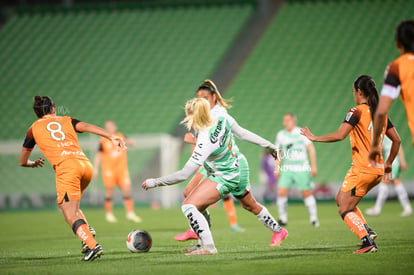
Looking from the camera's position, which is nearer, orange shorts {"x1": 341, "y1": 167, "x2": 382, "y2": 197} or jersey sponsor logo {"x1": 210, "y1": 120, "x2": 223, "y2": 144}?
jersey sponsor logo {"x1": 210, "y1": 120, "x2": 223, "y2": 144}

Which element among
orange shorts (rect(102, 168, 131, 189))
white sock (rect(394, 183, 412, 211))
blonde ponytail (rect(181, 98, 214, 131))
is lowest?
blonde ponytail (rect(181, 98, 214, 131))

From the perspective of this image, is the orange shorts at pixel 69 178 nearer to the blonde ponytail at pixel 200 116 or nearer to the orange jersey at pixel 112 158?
the blonde ponytail at pixel 200 116

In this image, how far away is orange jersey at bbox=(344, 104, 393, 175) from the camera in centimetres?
834

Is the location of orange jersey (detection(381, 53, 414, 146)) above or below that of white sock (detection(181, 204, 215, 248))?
above

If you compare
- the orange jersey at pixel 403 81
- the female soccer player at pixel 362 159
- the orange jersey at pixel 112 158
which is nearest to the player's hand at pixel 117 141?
the female soccer player at pixel 362 159

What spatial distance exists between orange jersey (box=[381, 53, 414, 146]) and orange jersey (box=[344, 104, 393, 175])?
64.2 inches

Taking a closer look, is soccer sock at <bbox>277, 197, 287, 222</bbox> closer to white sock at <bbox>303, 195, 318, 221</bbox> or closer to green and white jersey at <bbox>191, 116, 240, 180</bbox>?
white sock at <bbox>303, 195, 318, 221</bbox>

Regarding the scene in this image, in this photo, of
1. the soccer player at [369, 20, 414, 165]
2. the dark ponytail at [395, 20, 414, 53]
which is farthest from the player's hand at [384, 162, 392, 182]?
the dark ponytail at [395, 20, 414, 53]

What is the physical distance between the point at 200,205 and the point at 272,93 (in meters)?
18.5

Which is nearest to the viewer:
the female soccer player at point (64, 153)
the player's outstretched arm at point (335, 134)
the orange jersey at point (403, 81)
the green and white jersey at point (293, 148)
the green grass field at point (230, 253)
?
the orange jersey at point (403, 81)

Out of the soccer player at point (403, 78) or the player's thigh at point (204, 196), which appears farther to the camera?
the player's thigh at point (204, 196)

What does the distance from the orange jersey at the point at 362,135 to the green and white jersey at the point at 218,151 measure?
151 centimetres

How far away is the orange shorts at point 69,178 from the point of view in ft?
28.1

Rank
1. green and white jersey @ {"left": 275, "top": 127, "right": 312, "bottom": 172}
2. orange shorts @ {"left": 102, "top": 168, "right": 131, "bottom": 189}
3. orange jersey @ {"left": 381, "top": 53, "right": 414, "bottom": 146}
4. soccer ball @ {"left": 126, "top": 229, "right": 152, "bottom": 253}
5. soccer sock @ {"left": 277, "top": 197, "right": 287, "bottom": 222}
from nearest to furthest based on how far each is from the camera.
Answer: orange jersey @ {"left": 381, "top": 53, "right": 414, "bottom": 146}, soccer ball @ {"left": 126, "top": 229, "right": 152, "bottom": 253}, soccer sock @ {"left": 277, "top": 197, "right": 287, "bottom": 222}, green and white jersey @ {"left": 275, "top": 127, "right": 312, "bottom": 172}, orange shorts @ {"left": 102, "top": 168, "right": 131, "bottom": 189}
